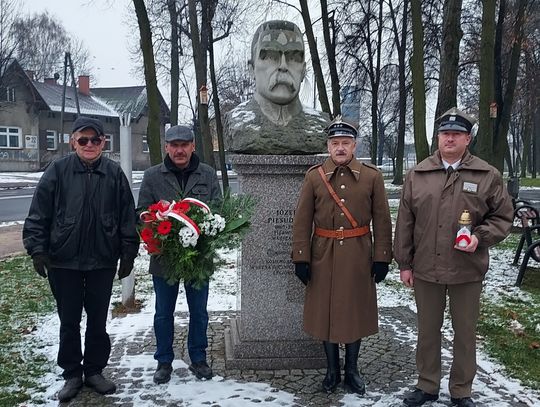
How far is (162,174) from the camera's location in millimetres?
4434

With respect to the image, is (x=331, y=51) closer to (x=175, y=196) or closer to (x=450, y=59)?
(x=450, y=59)

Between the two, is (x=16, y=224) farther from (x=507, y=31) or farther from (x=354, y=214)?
(x=507, y=31)

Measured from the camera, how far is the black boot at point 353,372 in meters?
4.31

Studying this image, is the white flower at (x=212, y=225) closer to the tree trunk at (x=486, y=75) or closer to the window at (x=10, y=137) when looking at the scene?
the tree trunk at (x=486, y=75)

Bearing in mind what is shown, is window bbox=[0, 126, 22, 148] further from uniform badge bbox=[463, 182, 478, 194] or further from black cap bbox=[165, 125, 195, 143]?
uniform badge bbox=[463, 182, 478, 194]

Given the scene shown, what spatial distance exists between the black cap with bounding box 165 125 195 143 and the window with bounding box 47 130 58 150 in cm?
4224

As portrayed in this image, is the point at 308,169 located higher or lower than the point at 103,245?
higher

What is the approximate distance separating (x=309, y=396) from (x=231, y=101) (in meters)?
43.1

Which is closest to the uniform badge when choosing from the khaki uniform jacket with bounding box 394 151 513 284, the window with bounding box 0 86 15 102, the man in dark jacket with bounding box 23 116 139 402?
the khaki uniform jacket with bounding box 394 151 513 284

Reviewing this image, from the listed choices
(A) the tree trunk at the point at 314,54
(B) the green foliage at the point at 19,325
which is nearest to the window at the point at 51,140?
(A) the tree trunk at the point at 314,54

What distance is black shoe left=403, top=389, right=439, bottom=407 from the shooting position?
4109 millimetres

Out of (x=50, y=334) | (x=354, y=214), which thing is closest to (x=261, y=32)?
(x=354, y=214)

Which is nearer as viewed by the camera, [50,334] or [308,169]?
[308,169]

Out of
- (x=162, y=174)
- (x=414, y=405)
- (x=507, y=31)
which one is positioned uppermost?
(x=507, y=31)
